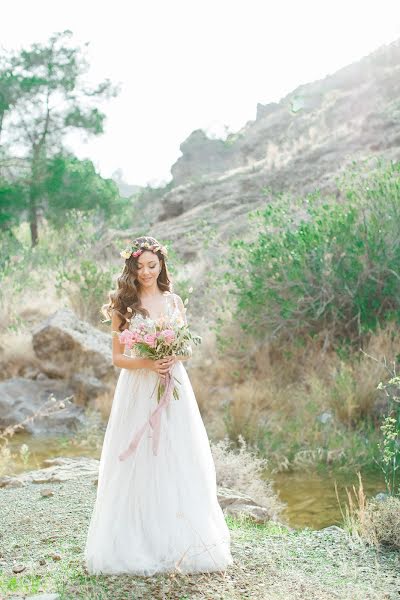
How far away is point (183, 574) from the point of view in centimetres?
396

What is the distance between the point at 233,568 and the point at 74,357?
7.43 metres

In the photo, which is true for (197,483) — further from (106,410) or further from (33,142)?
(33,142)

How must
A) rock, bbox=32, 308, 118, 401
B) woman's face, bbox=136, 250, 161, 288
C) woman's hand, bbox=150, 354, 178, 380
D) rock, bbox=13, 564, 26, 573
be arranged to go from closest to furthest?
1. woman's hand, bbox=150, 354, 178, 380
2. rock, bbox=13, 564, 26, 573
3. woman's face, bbox=136, 250, 161, 288
4. rock, bbox=32, 308, 118, 401

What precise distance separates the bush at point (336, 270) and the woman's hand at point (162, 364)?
5.80 metres

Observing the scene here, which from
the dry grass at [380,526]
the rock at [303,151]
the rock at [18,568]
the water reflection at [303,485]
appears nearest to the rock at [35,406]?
the water reflection at [303,485]

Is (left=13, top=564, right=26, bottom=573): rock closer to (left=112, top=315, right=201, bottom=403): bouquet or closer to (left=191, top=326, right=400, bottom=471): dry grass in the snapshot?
(left=112, top=315, right=201, bottom=403): bouquet

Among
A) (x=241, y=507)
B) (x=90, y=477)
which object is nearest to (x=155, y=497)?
(x=241, y=507)

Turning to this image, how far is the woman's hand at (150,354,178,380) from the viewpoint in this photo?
13.5ft

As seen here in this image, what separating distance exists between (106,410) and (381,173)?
521 centimetres

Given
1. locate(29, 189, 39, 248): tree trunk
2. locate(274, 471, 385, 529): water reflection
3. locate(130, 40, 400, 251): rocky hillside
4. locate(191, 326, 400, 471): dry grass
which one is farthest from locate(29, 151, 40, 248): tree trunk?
locate(274, 471, 385, 529): water reflection

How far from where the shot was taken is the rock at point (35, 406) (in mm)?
10344

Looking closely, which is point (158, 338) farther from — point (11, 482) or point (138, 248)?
point (11, 482)

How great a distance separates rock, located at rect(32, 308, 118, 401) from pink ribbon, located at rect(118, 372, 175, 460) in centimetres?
690

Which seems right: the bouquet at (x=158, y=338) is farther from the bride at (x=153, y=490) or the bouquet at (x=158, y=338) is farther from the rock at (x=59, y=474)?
the rock at (x=59, y=474)
